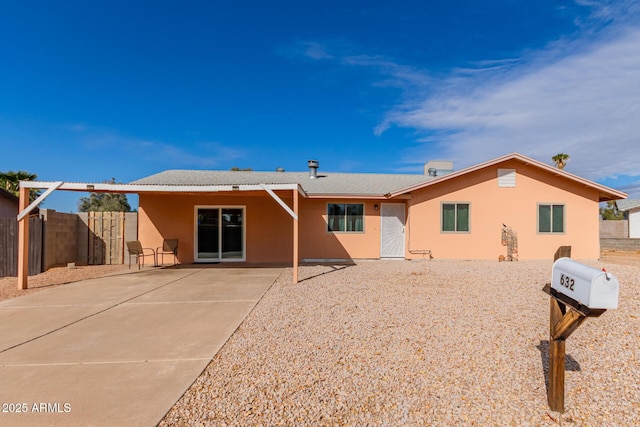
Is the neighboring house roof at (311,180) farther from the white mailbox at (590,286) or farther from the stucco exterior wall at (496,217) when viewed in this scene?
the white mailbox at (590,286)

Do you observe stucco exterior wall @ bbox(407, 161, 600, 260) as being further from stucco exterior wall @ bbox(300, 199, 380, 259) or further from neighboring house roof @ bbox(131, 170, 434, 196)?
neighboring house roof @ bbox(131, 170, 434, 196)

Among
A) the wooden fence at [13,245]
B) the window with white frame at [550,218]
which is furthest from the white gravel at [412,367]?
the wooden fence at [13,245]

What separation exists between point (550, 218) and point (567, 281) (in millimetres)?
12540

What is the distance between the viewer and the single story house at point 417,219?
40.5 feet

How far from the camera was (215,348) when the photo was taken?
391cm

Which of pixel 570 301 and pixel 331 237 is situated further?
pixel 331 237

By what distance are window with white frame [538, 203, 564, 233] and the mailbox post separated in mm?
11921

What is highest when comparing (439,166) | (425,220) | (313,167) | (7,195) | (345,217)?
(439,166)

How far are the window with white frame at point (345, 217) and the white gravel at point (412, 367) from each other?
267 inches

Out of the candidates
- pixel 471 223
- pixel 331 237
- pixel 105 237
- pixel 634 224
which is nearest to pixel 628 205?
pixel 634 224

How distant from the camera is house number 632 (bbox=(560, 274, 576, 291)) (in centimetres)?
246

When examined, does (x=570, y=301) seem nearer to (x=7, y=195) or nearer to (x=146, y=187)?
(x=146, y=187)

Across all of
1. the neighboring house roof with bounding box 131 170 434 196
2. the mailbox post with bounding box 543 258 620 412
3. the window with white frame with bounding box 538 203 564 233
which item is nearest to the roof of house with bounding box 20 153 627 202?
the neighboring house roof with bounding box 131 170 434 196

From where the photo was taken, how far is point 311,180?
48.1ft
